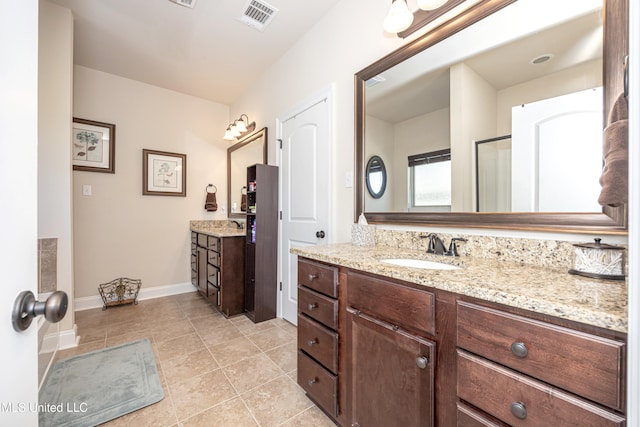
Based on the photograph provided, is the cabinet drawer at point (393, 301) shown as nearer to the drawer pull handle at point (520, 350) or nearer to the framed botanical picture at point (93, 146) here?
the drawer pull handle at point (520, 350)

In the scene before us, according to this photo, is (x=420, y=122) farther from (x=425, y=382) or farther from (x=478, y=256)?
(x=425, y=382)

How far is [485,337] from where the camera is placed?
737 millimetres

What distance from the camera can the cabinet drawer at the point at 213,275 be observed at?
277cm

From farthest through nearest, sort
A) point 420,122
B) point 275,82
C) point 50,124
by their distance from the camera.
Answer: point 275,82, point 50,124, point 420,122

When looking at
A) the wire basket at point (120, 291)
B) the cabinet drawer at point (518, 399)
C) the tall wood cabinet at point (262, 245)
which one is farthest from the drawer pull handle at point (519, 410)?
the wire basket at point (120, 291)

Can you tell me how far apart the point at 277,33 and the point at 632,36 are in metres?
2.57

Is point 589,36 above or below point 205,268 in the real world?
above

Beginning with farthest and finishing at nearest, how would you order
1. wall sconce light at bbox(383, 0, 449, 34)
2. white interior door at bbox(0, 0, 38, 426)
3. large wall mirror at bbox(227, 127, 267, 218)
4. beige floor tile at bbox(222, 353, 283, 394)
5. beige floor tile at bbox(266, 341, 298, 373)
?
large wall mirror at bbox(227, 127, 267, 218) < beige floor tile at bbox(266, 341, 298, 373) < beige floor tile at bbox(222, 353, 283, 394) < wall sconce light at bbox(383, 0, 449, 34) < white interior door at bbox(0, 0, 38, 426)

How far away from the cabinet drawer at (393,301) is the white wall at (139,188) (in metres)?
3.17

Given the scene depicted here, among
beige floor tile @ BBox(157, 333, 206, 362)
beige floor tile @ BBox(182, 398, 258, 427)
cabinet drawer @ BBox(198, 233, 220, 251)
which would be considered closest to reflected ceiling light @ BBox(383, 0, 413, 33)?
beige floor tile @ BBox(182, 398, 258, 427)

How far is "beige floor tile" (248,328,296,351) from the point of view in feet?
7.01

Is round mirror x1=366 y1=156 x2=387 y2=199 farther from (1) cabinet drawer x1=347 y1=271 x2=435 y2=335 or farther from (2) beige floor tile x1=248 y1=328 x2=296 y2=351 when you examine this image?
(2) beige floor tile x1=248 y1=328 x2=296 y2=351

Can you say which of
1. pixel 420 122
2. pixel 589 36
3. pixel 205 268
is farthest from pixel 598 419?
pixel 205 268

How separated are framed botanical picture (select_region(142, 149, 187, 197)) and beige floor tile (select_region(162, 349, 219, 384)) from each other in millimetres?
2259
